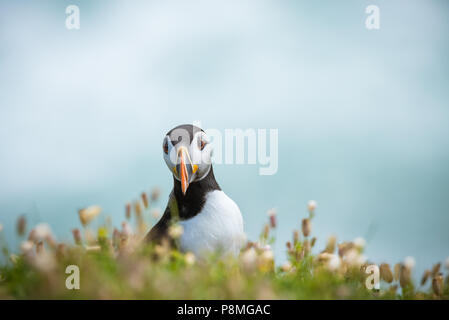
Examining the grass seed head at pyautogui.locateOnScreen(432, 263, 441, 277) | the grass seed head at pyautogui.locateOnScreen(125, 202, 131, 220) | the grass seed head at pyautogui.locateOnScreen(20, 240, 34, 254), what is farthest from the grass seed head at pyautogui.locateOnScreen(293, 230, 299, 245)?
the grass seed head at pyautogui.locateOnScreen(20, 240, 34, 254)

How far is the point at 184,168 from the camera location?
3564 millimetres

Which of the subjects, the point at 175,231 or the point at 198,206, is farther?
the point at 198,206

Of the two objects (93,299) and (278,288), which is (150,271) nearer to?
(93,299)

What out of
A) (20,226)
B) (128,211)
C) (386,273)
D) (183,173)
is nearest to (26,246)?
(20,226)

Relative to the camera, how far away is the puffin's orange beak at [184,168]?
3.53 meters

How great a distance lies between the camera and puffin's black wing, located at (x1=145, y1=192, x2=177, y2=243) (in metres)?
3.93

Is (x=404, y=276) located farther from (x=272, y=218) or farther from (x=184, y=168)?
(x=184, y=168)

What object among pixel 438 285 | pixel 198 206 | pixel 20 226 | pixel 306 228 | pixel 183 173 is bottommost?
pixel 438 285

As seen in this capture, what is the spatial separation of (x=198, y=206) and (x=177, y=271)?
749 mm

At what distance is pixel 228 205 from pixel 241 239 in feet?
1.17

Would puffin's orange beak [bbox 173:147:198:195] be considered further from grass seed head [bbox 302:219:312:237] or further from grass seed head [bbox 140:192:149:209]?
grass seed head [bbox 302:219:312:237]

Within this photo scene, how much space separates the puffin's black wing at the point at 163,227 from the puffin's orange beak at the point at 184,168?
1.53 feet
